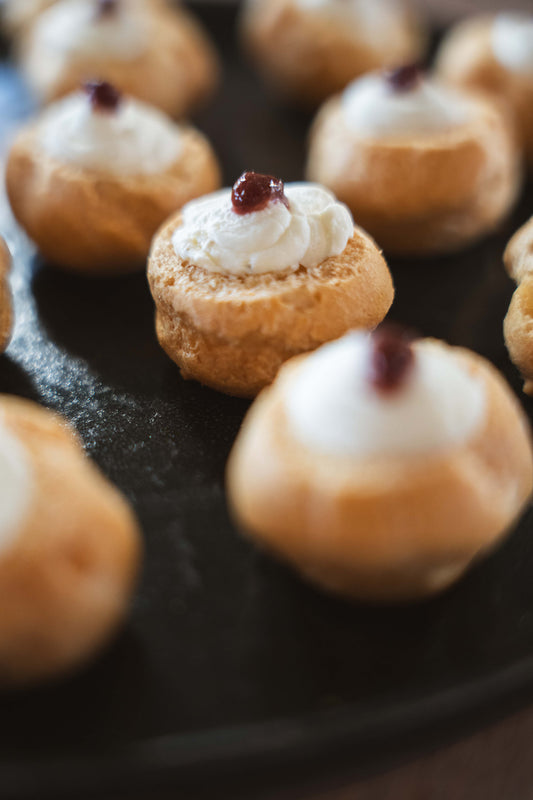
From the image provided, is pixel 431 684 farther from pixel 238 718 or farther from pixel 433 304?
pixel 433 304

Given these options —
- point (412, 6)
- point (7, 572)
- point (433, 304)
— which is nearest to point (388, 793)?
point (7, 572)

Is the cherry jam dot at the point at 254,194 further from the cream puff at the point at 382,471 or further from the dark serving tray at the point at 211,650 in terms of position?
the cream puff at the point at 382,471

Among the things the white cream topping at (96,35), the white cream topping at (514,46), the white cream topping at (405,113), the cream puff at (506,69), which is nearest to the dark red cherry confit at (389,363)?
the white cream topping at (405,113)

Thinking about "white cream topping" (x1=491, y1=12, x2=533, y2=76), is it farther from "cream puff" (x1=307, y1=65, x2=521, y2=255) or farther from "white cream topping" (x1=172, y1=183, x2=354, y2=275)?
"white cream topping" (x1=172, y1=183, x2=354, y2=275)

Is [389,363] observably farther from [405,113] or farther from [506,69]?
[506,69]

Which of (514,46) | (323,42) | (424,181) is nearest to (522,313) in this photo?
(424,181)

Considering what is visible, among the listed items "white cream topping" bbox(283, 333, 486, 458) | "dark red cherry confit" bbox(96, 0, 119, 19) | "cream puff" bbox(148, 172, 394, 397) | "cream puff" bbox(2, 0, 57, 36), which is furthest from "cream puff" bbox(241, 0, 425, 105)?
"white cream topping" bbox(283, 333, 486, 458)
